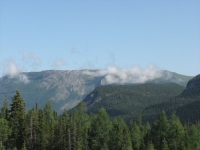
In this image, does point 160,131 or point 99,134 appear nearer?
point 99,134

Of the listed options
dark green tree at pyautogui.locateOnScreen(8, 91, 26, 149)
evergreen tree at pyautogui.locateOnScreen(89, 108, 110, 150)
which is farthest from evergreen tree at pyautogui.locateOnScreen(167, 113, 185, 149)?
dark green tree at pyautogui.locateOnScreen(8, 91, 26, 149)

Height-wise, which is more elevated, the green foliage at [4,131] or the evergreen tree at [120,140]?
the green foliage at [4,131]

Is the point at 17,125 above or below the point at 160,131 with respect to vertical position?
above

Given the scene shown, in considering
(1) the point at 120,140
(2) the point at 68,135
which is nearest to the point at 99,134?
(1) the point at 120,140

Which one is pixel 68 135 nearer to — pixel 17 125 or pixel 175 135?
pixel 17 125

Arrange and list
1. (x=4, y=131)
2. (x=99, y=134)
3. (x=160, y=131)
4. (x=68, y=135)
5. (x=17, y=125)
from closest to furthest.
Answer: (x=4, y=131), (x=68, y=135), (x=17, y=125), (x=99, y=134), (x=160, y=131)

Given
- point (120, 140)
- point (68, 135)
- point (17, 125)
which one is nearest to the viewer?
point (68, 135)

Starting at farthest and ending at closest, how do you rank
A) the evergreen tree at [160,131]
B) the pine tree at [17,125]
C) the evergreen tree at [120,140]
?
the evergreen tree at [160,131] → the evergreen tree at [120,140] → the pine tree at [17,125]

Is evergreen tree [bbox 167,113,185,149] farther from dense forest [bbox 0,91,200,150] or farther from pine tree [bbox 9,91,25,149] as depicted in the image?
pine tree [bbox 9,91,25,149]

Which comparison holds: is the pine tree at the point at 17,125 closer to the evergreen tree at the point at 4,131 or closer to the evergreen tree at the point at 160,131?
the evergreen tree at the point at 4,131

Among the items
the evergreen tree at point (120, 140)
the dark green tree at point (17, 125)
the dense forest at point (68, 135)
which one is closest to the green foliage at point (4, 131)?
the dense forest at point (68, 135)

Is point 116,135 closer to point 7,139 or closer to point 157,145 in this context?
point 157,145

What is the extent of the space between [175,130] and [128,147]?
62.3 ft

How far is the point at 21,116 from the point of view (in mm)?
98750
